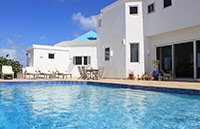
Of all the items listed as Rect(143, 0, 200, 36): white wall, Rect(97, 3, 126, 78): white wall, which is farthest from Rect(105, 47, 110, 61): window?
Rect(143, 0, 200, 36): white wall

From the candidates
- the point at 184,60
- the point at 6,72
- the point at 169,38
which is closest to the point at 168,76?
the point at 184,60

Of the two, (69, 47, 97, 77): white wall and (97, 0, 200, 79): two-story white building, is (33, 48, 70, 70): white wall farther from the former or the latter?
(97, 0, 200, 79): two-story white building

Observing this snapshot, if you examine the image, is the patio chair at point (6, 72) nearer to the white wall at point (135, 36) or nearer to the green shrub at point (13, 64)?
the green shrub at point (13, 64)

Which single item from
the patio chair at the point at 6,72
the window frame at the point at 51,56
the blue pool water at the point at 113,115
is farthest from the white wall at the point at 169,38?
the patio chair at the point at 6,72

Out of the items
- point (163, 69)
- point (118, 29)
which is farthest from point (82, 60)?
point (163, 69)

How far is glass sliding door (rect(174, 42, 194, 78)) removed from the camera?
1437 cm

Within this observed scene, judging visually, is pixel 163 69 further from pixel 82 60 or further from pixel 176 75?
pixel 82 60

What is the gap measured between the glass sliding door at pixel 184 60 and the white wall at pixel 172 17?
45.7 inches

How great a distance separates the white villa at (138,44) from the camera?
1423 cm

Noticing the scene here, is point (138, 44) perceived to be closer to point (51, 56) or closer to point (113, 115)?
point (51, 56)

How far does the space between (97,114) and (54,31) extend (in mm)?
32631

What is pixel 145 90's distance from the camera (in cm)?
1113

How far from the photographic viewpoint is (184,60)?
14898 mm

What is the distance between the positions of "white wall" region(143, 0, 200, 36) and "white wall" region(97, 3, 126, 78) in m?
1.94
